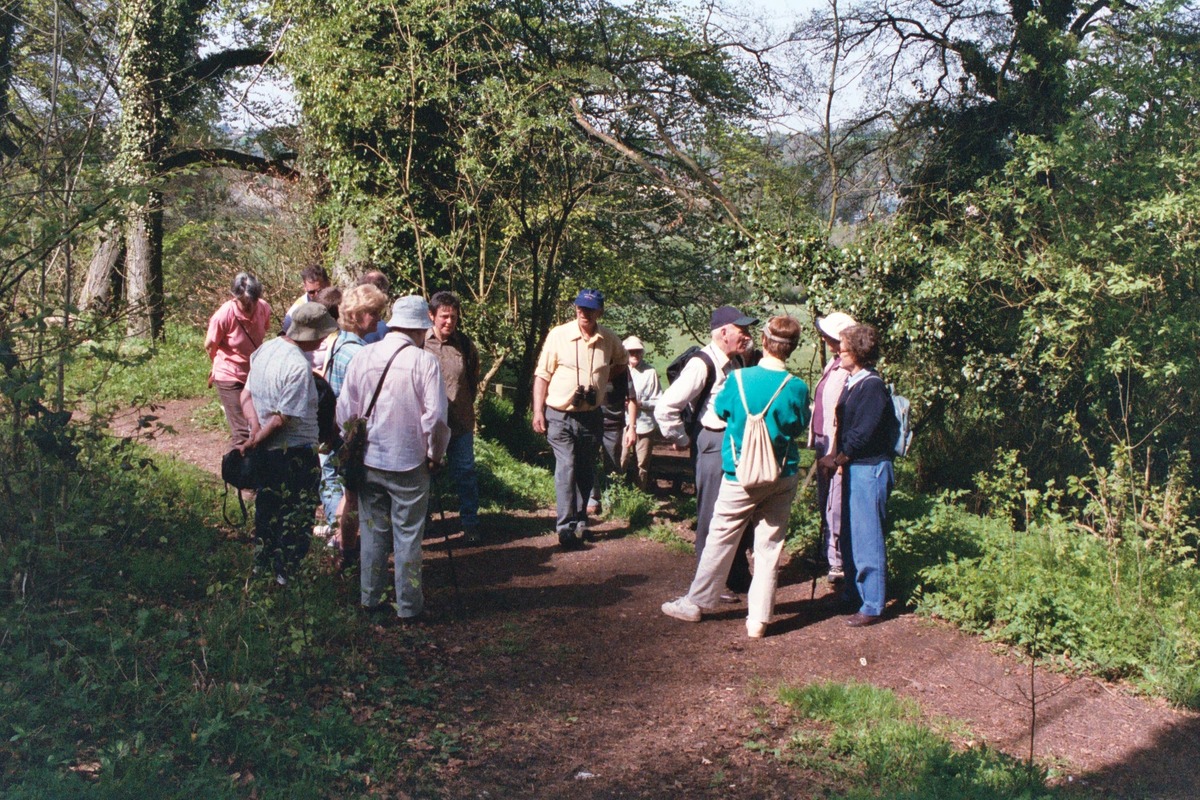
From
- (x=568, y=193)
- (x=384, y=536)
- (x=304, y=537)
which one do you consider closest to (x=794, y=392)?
(x=384, y=536)

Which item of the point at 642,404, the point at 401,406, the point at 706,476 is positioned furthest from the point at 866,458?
the point at 642,404

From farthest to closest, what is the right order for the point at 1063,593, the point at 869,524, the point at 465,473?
1. the point at 465,473
2. the point at 869,524
3. the point at 1063,593

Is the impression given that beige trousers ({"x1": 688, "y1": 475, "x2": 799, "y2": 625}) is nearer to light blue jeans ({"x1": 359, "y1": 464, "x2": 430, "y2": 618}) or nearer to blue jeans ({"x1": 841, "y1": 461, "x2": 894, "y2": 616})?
blue jeans ({"x1": 841, "y1": 461, "x2": 894, "y2": 616})

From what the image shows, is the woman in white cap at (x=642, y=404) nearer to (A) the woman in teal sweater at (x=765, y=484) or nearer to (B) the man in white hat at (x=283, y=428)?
(A) the woman in teal sweater at (x=765, y=484)

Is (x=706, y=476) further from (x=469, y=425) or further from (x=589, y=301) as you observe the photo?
(x=469, y=425)

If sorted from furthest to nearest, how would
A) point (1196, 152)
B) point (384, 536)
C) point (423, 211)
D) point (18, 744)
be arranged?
point (423, 211) → point (1196, 152) → point (384, 536) → point (18, 744)

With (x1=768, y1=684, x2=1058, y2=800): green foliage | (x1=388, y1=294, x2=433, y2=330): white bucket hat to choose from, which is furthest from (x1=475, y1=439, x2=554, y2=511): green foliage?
(x1=768, y1=684, x2=1058, y2=800): green foliage

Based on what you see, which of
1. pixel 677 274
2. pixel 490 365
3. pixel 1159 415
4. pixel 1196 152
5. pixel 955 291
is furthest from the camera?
pixel 677 274

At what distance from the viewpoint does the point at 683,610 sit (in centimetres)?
627

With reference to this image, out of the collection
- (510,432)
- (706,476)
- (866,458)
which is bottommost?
(510,432)

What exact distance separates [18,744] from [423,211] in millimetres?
7947

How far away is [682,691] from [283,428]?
2.63m

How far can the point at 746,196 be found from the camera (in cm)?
1041

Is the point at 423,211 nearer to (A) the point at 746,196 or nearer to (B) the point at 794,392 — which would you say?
(A) the point at 746,196
